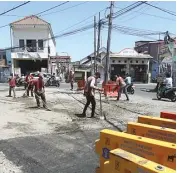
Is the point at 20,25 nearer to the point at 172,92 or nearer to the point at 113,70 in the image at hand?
the point at 113,70

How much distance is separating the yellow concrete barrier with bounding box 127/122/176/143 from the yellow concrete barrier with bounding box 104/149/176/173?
80 cm

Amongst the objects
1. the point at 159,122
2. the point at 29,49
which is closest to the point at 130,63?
the point at 29,49

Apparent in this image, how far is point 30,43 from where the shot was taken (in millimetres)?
40688

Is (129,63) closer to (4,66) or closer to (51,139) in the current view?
(4,66)

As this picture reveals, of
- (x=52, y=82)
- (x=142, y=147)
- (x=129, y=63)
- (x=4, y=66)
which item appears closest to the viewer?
(x=142, y=147)

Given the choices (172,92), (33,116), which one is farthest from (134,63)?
(33,116)

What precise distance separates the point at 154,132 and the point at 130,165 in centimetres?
103

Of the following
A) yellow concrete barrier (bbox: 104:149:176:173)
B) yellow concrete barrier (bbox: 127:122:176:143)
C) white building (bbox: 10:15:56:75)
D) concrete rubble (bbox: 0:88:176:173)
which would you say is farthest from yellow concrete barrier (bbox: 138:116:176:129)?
white building (bbox: 10:15:56:75)

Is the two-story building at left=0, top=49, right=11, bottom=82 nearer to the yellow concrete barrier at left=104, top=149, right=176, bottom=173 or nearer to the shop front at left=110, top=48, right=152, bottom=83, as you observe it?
the shop front at left=110, top=48, right=152, bottom=83

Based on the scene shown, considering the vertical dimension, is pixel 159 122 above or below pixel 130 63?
below

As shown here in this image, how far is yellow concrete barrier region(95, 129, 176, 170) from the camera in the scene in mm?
3281

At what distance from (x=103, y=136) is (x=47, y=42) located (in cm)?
3842

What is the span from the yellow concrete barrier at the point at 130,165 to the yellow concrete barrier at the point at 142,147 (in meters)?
0.27

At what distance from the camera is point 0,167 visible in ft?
17.7
